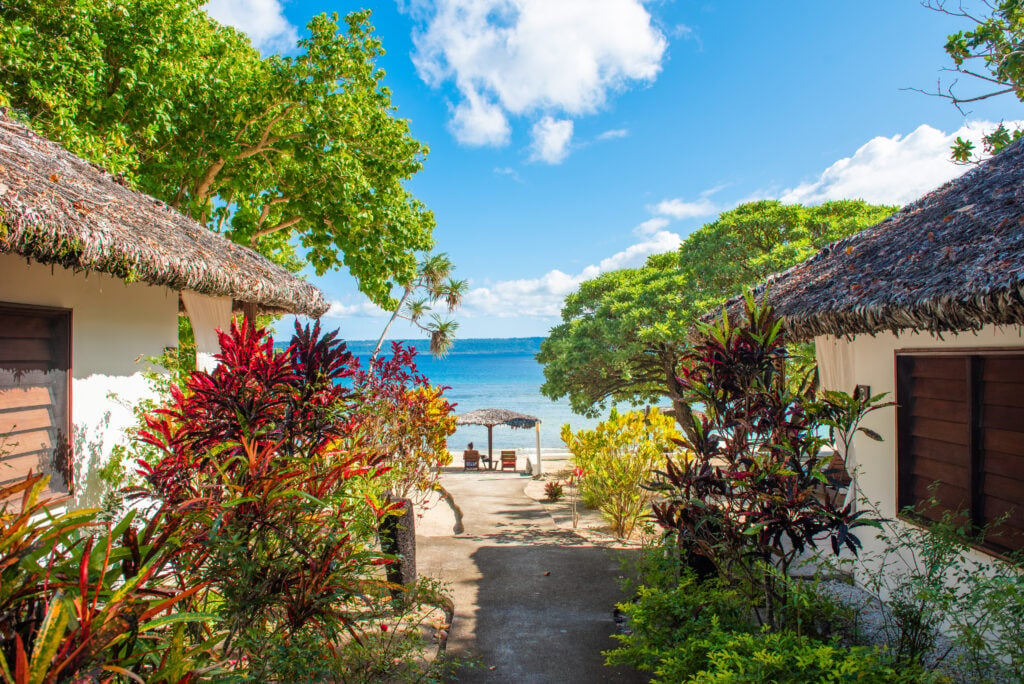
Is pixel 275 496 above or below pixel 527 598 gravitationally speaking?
above

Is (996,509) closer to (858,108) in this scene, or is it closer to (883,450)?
(883,450)

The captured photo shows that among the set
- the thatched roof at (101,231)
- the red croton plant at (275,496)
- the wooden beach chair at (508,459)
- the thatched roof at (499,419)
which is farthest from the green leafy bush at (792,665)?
the thatched roof at (499,419)

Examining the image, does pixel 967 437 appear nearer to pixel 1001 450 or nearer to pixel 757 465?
pixel 1001 450

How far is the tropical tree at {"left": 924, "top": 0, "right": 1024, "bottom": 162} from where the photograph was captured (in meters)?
5.76

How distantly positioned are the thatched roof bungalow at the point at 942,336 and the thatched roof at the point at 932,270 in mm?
10

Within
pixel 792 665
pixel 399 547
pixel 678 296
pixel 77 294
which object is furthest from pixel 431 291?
pixel 792 665

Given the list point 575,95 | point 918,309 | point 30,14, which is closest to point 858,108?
point 575,95

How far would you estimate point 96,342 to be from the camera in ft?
13.5

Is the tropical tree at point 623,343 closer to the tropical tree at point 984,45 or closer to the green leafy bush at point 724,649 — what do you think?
the tropical tree at point 984,45

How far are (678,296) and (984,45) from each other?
5.70 metres

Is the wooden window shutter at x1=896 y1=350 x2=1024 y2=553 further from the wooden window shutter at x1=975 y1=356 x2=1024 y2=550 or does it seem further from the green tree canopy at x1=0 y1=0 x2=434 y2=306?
the green tree canopy at x1=0 y1=0 x2=434 y2=306

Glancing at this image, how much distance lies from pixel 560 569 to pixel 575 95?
27.7ft

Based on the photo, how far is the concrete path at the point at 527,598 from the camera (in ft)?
11.8

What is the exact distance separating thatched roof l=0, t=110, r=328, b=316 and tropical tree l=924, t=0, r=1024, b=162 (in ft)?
23.5
